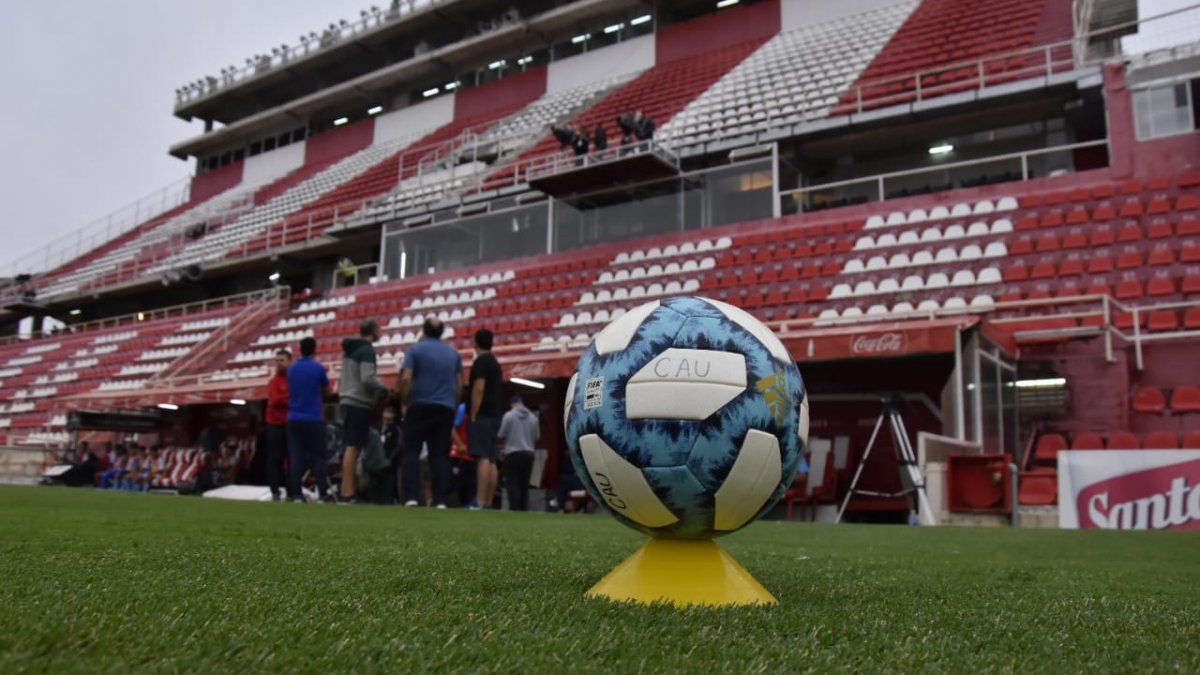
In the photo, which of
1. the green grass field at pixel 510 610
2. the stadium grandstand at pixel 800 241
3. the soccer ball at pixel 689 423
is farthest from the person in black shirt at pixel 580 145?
the soccer ball at pixel 689 423

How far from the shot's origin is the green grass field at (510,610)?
136 cm

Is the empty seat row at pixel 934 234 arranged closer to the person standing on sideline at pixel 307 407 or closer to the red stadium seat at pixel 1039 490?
the red stadium seat at pixel 1039 490

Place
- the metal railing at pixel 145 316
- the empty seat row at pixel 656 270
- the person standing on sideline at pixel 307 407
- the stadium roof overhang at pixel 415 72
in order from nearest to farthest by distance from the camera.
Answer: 1. the person standing on sideline at pixel 307 407
2. the empty seat row at pixel 656 270
3. the metal railing at pixel 145 316
4. the stadium roof overhang at pixel 415 72

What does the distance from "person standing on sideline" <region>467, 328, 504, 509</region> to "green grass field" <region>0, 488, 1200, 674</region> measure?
312 cm

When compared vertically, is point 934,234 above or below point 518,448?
above

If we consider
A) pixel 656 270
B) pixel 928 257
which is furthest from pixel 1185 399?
pixel 656 270

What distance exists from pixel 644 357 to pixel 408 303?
16.5 meters

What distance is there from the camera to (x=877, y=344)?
959 centimetres

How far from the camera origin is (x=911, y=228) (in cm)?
1347

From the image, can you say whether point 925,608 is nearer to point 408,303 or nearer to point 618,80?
point 408,303

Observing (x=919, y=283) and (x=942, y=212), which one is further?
(x=942, y=212)

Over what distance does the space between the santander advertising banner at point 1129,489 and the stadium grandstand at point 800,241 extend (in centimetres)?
20

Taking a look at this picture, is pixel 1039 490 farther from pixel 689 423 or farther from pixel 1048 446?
pixel 689 423

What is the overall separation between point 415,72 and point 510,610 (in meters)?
33.9
